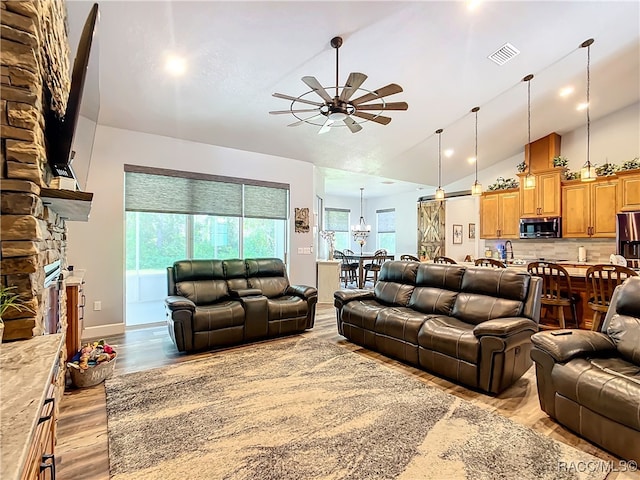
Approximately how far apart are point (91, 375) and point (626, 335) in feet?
14.0

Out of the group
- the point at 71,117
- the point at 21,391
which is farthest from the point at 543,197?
the point at 21,391

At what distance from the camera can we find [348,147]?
6000 mm

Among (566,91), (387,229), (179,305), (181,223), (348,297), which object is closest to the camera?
(179,305)

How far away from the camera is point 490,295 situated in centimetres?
337

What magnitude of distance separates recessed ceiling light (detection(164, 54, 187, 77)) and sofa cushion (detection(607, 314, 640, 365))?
14.8 feet

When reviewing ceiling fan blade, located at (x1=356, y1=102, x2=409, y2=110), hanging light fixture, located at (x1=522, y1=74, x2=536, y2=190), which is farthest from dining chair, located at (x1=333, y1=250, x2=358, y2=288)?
ceiling fan blade, located at (x1=356, y1=102, x2=409, y2=110)

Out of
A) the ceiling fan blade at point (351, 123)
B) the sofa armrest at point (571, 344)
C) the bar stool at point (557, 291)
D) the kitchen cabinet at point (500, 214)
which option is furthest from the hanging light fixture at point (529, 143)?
the sofa armrest at point (571, 344)

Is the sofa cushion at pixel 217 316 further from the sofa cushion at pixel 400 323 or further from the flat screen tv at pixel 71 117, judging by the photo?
the flat screen tv at pixel 71 117

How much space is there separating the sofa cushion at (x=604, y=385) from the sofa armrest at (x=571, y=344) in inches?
2.1

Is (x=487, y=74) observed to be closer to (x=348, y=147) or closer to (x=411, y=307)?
(x=348, y=147)

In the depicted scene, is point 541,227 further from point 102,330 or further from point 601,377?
point 102,330

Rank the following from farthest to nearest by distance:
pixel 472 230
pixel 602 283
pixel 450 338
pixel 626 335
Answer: pixel 472 230, pixel 602 283, pixel 450 338, pixel 626 335

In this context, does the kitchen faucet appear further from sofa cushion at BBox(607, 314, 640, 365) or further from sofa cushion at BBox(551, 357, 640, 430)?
sofa cushion at BBox(551, 357, 640, 430)

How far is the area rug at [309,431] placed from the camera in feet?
6.13
